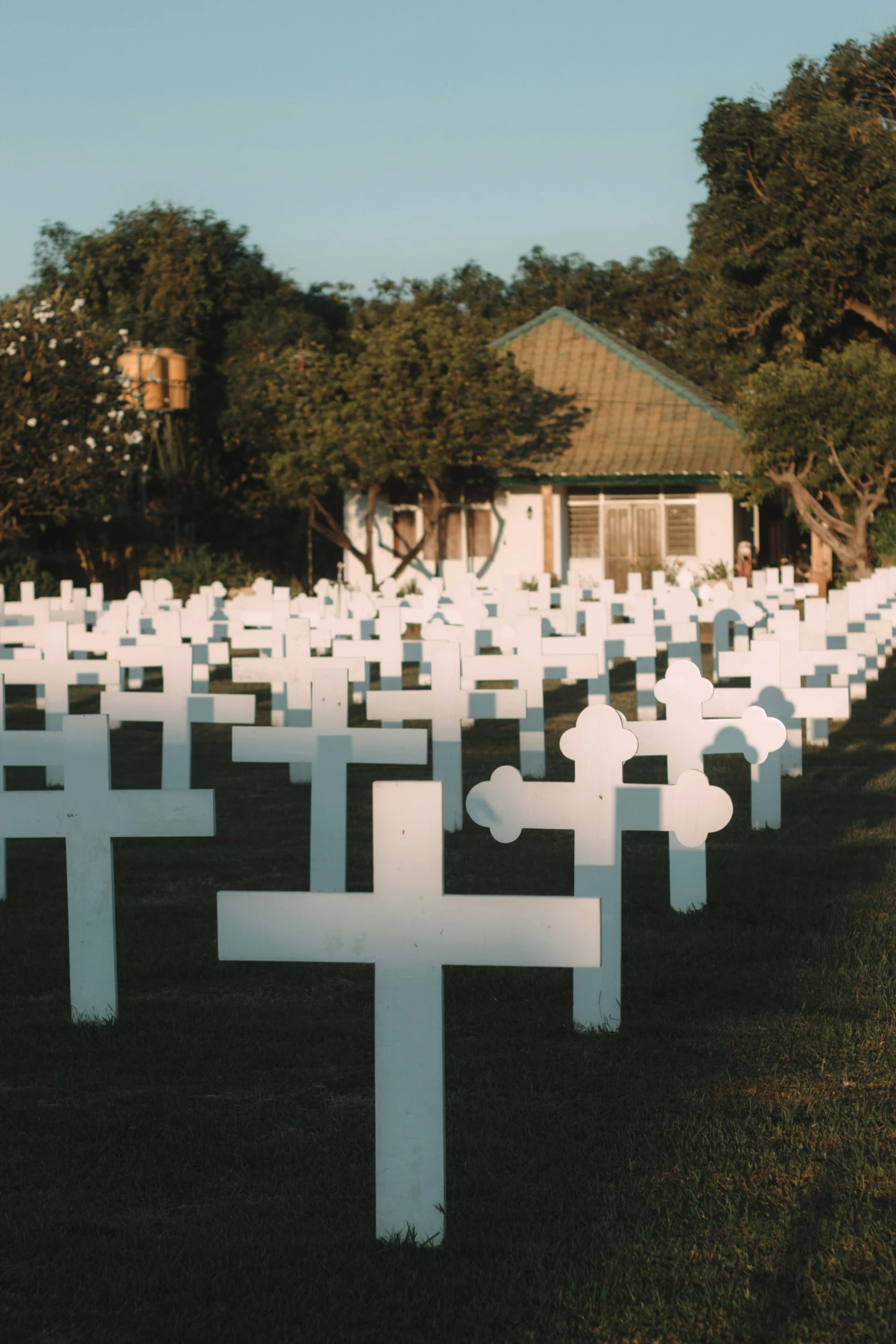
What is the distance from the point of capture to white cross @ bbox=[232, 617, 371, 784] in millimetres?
9953

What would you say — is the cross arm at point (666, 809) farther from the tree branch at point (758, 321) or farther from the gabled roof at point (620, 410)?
the gabled roof at point (620, 410)

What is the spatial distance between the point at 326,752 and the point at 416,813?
10.9 feet

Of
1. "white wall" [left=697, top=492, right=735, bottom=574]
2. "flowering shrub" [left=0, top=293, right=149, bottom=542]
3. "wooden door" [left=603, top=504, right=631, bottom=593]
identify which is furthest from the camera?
"wooden door" [left=603, top=504, right=631, bottom=593]

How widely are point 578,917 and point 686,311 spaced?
168 ft

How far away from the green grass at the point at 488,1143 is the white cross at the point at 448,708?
2.99 ft

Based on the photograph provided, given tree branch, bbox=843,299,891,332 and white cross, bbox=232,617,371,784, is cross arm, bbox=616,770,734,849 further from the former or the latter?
tree branch, bbox=843,299,891,332

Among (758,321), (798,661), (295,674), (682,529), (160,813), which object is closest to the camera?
(160,813)

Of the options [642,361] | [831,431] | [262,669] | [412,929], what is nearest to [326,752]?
[412,929]

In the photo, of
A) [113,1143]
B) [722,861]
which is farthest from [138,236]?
[113,1143]

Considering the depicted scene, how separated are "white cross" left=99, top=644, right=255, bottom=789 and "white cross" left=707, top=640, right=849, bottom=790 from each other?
92.1 inches

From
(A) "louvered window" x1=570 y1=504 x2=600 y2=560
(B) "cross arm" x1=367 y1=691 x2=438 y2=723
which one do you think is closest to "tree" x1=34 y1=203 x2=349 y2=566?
(A) "louvered window" x1=570 y1=504 x2=600 y2=560

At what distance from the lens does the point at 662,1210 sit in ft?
12.1

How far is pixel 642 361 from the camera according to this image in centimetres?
3869

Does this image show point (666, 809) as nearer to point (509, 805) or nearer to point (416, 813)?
point (509, 805)
